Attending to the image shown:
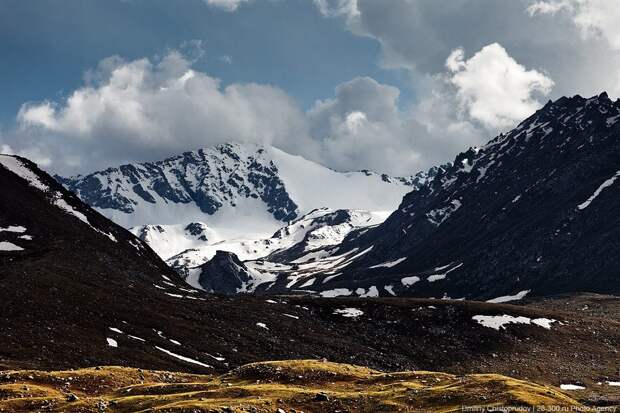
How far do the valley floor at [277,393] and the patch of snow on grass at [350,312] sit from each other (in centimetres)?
7311

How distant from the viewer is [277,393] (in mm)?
47312

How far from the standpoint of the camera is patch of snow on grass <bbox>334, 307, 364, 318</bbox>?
132375mm

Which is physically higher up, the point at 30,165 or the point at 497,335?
the point at 30,165

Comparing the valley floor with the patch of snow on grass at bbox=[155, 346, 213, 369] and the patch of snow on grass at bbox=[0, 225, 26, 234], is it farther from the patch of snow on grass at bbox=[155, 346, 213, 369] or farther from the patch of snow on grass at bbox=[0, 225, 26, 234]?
the patch of snow on grass at bbox=[0, 225, 26, 234]

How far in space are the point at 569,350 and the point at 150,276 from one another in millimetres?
86289

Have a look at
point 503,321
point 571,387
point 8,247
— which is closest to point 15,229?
point 8,247

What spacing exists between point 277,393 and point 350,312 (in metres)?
87.7

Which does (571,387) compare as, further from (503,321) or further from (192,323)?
(192,323)

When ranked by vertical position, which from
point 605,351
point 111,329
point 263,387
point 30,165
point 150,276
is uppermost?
point 30,165

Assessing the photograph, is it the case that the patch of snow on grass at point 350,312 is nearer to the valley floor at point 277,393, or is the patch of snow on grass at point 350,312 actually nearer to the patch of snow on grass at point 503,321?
the patch of snow on grass at point 503,321

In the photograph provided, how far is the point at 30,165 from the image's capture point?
17512 centimetres

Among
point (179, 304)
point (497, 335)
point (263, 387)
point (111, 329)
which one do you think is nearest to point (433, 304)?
point (497, 335)

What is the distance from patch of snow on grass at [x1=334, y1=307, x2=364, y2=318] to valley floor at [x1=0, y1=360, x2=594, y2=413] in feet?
240

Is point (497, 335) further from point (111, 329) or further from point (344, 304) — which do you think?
point (111, 329)
